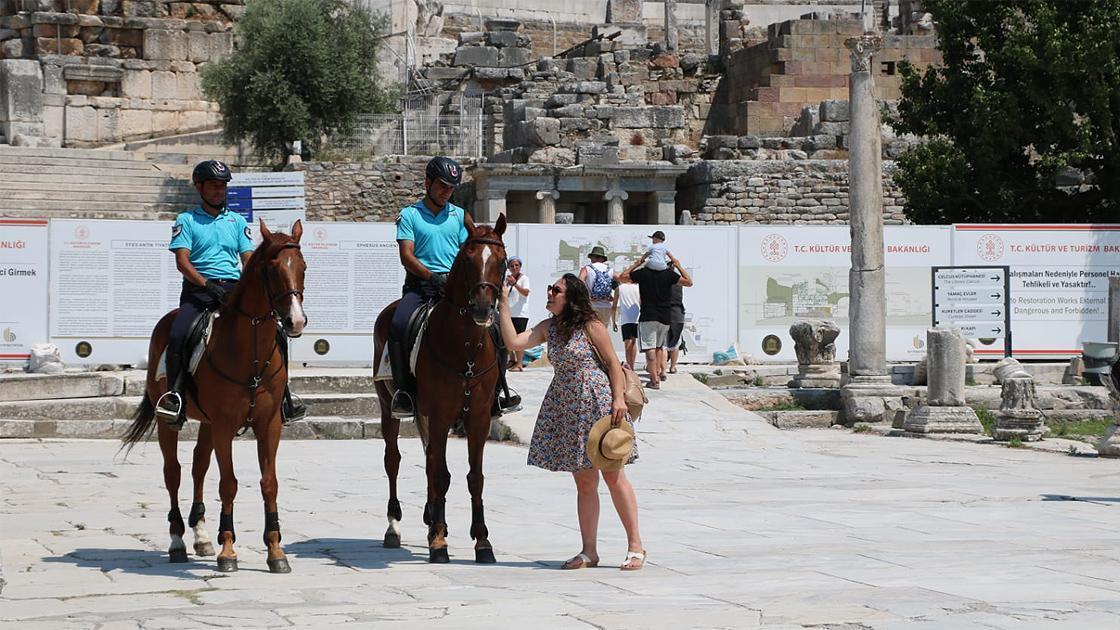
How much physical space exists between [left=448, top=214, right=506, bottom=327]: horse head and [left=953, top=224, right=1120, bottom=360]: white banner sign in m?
13.8

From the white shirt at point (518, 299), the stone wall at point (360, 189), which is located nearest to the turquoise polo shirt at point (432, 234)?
the white shirt at point (518, 299)

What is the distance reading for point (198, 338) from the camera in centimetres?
915

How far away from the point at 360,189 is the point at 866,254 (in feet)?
51.3

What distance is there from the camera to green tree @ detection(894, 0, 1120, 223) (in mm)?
26031

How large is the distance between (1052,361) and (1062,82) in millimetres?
6689

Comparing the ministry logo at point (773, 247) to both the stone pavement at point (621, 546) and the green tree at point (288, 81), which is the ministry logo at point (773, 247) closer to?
the stone pavement at point (621, 546)

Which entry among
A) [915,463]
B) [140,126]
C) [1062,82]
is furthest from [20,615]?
[140,126]

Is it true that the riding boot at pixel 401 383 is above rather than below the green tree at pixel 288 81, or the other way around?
below

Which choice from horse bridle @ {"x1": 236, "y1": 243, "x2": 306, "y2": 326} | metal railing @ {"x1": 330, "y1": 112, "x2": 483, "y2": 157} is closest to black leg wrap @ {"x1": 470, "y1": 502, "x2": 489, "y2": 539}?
horse bridle @ {"x1": 236, "y1": 243, "x2": 306, "y2": 326}

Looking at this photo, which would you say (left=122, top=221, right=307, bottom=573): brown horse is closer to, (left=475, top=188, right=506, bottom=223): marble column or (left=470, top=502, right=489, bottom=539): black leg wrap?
(left=470, top=502, right=489, bottom=539): black leg wrap

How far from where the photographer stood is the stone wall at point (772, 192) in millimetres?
30250

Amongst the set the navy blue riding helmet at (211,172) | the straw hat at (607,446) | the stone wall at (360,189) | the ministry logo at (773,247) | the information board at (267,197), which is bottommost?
the straw hat at (607,446)

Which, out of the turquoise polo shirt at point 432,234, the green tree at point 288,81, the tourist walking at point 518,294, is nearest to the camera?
the turquoise polo shirt at point 432,234

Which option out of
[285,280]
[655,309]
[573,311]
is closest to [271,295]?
[285,280]
